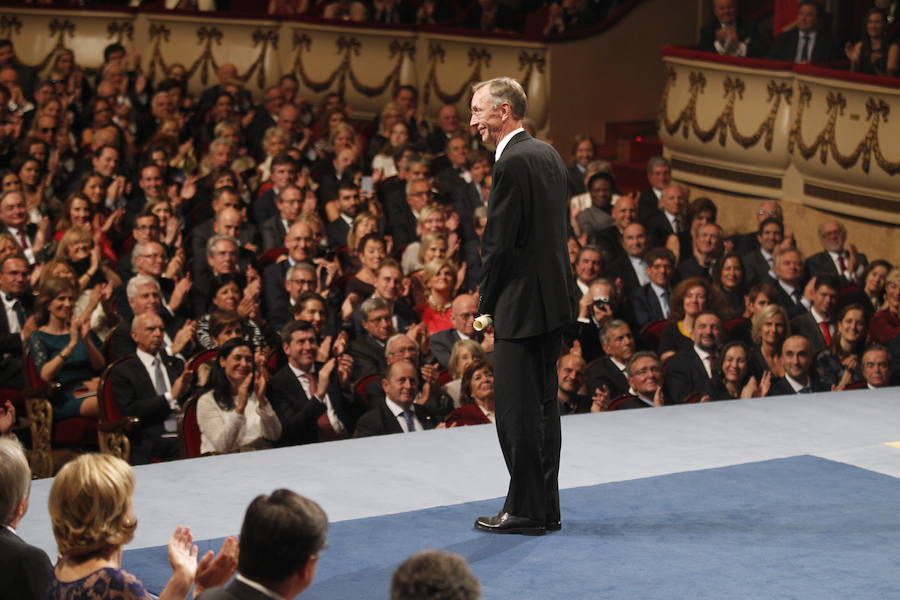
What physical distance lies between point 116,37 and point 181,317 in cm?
846

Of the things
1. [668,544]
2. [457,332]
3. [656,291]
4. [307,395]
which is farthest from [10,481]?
[656,291]

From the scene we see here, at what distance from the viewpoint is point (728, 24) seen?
35.3ft

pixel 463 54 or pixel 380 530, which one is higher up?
pixel 463 54

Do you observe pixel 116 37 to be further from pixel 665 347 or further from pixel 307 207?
pixel 665 347

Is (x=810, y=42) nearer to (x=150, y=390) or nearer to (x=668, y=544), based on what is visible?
(x=150, y=390)

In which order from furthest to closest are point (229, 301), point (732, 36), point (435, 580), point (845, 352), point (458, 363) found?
point (732, 36) < point (845, 352) < point (229, 301) < point (458, 363) < point (435, 580)

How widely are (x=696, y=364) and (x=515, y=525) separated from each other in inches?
117

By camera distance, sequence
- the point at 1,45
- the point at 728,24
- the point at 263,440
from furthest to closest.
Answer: the point at 1,45 < the point at 728,24 < the point at 263,440

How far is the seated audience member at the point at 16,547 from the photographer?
2.71m

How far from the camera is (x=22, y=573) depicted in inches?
107

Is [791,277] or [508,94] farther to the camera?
[791,277]

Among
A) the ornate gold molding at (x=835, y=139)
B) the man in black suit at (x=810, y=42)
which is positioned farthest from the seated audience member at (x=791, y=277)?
the man in black suit at (x=810, y=42)

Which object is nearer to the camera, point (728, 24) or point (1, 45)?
point (728, 24)

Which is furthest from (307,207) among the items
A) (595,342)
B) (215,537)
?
(215,537)
